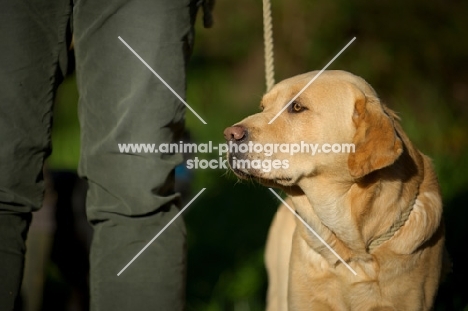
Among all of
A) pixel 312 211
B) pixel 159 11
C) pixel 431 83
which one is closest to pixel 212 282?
pixel 312 211

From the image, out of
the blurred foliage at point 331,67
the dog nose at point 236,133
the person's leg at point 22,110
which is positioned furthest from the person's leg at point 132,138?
the blurred foliage at point 331,67

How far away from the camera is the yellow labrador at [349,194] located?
111 inches

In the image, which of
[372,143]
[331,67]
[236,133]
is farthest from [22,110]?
[331,67]

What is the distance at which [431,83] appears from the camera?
7.96 meters

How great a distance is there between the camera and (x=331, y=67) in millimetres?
8070

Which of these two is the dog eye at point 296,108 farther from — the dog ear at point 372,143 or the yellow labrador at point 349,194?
the dog ear at point 372,143

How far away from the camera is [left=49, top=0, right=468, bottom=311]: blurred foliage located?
5.15 meters

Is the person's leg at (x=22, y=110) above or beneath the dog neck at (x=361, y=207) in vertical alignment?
above

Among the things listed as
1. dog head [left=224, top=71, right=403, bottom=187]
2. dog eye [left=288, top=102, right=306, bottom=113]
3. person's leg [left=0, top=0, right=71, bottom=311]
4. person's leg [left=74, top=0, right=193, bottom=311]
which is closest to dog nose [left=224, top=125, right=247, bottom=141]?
dog head [left=224, top=71, right=403, bottom=187]

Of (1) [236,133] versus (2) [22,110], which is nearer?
(2) [22,110]

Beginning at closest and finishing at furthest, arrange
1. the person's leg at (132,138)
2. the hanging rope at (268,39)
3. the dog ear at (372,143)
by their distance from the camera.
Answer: the person's leg at (132,138) → the dog ear at (372,143) → the hanging rope at (268,39)

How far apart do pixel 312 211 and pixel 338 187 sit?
17cm

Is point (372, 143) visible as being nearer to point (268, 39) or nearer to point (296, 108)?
point (296, 108)

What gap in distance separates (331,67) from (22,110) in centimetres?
591
